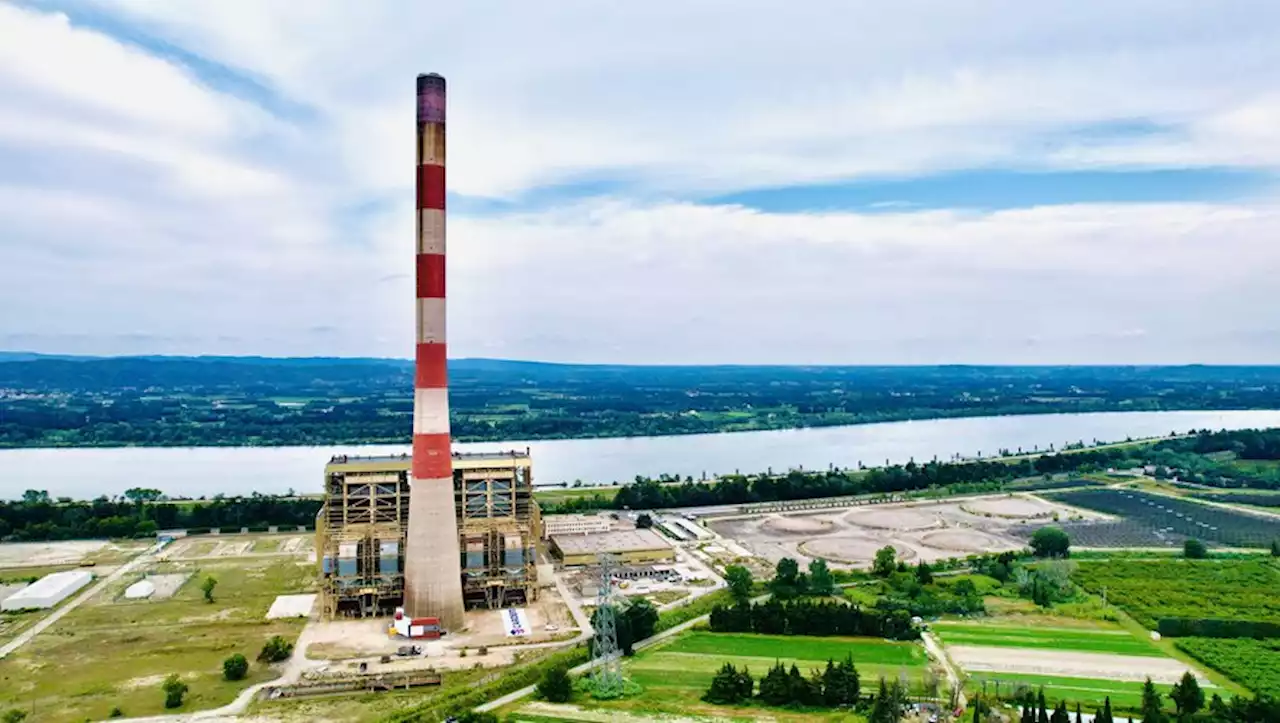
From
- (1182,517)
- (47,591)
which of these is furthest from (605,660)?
(1182,517)

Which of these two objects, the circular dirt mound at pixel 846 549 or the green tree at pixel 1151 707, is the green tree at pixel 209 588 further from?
the green tree at pixel 1151 707

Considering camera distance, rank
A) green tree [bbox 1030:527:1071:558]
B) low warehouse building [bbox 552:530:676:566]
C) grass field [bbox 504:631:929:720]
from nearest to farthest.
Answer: grass field [bbox 504:631:929:720] → low warehouse building [bbox 552:530:676:566] → green tree [bbox 1030:527:1071:558]

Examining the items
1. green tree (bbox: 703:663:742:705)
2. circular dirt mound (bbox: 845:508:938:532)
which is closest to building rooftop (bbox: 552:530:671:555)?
circular dirt mound (bbox: 845:508:938:532)

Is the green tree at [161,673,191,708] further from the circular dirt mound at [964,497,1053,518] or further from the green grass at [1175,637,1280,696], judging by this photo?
the circular dirt mound at [964,497,1053,518]

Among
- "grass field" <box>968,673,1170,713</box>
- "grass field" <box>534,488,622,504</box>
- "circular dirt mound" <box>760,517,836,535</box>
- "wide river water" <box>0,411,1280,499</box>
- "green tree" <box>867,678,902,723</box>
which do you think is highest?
"wide river water" <box>0,411,1280,499</box>

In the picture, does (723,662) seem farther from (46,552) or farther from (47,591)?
(46,552)

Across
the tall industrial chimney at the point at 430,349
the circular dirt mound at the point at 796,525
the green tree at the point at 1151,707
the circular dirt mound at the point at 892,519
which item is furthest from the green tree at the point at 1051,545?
the tall industrial chimney at the point at 430,349
